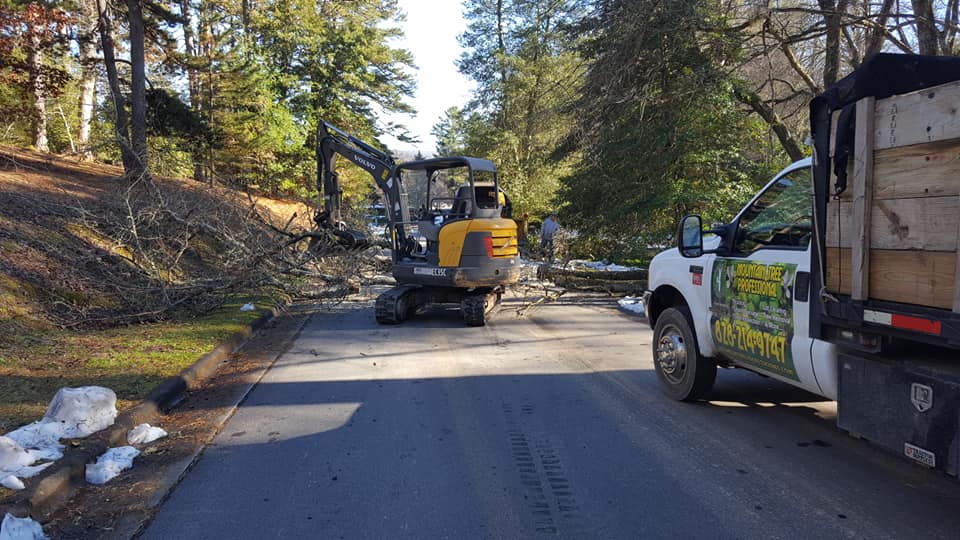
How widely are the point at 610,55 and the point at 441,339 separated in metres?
8.42

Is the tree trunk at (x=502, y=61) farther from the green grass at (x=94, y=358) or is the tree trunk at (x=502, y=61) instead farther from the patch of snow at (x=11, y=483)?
the patch of snow at (x=11, y=483)

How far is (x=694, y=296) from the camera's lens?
591cm

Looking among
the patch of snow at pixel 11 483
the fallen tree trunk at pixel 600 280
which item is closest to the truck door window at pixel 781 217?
the patch of snow at pixel 11 483

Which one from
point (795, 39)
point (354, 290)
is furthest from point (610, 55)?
point (354, 290)

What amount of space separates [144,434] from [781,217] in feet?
17.8

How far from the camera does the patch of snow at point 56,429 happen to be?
430 centimetres

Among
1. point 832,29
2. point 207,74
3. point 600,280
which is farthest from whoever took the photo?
point 207,74

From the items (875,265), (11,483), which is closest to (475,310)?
(11,483)

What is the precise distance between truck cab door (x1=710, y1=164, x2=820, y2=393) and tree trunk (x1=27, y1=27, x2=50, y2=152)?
20521 millimetres

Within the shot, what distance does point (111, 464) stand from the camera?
4586mm

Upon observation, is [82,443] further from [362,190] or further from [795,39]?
[362,190]

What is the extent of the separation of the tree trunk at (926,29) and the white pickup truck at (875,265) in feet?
30.5

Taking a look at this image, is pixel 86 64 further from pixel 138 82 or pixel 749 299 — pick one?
pixel 749 299

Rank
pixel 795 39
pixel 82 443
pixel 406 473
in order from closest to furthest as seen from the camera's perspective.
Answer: pixel 406 473, pixel 82 443, pixel 795 39
